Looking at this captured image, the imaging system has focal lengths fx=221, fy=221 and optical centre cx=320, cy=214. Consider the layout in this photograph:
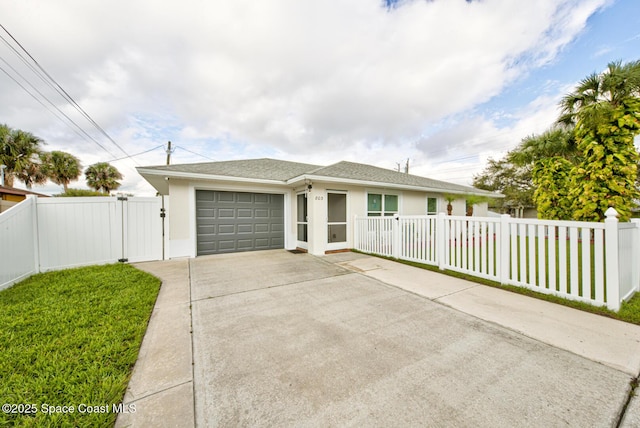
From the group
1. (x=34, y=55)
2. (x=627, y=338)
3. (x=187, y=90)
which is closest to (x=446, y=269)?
(x=627, y=338)

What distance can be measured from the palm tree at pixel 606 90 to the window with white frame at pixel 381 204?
18.3ft

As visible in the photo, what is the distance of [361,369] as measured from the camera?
1.94m

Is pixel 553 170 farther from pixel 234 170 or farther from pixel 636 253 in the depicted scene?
pixel 234 170

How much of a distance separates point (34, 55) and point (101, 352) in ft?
29.5

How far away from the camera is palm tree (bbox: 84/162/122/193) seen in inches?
768

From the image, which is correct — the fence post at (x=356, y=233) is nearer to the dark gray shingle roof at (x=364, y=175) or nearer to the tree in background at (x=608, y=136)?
the dark gray shingle roof at (x=364, y=175)

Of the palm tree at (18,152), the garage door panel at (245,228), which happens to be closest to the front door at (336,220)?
the garage door panel at (245,228)

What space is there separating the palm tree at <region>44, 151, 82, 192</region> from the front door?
2141 cm

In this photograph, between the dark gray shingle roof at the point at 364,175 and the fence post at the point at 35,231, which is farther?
the dark gray shingle roof at the point at 364,175

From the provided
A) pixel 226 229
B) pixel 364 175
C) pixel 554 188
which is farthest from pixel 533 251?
pixel 554 188

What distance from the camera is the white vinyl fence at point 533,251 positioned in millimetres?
3053

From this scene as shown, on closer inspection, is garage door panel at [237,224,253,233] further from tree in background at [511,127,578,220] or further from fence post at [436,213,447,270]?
tree in background at [511,127,578,220]

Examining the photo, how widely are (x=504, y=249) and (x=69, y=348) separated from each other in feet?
20.2

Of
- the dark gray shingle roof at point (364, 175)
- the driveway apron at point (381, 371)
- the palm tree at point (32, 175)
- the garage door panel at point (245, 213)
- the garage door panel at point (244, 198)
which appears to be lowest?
the driveway apron at point (381, 371)
